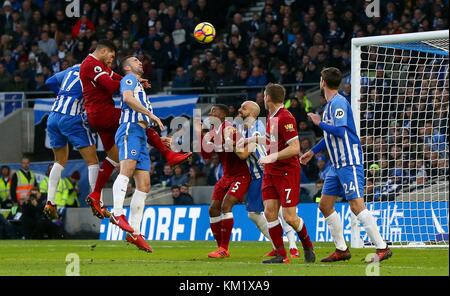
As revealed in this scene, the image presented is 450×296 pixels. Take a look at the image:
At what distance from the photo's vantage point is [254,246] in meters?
17.5

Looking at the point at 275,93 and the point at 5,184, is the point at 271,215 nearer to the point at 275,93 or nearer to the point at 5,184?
the point at 275,93

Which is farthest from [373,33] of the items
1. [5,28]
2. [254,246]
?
[5,28]

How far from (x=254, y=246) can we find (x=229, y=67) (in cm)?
894

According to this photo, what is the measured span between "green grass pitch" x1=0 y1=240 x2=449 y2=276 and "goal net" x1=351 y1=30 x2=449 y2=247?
4.89 ft

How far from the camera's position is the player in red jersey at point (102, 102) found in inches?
544

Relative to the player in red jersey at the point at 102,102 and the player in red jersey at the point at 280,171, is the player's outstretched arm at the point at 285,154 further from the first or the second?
the player in red jersey at the point at 102,102

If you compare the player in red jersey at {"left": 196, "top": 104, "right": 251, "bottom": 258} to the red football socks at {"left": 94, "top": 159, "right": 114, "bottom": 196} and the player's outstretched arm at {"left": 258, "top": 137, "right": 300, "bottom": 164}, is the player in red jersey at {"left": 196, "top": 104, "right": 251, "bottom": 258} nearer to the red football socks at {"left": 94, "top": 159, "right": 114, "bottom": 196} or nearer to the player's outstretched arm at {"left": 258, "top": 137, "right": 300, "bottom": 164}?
the red football socks at {"left": 94, "top": 159, "right": 114, "bottom": 196}

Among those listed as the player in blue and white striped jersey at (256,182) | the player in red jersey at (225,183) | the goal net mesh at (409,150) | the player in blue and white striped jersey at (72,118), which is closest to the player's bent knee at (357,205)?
the player in blue and white striped jersey at (256,182)

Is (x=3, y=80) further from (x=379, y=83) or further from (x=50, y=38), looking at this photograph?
(x=379, y=83)

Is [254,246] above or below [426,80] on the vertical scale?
below

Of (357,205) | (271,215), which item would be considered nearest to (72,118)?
(271,215)

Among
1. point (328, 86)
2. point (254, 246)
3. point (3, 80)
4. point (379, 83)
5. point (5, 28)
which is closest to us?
point (328, 86)

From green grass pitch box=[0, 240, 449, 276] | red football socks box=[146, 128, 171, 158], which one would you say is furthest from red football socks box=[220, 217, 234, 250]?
red football socks box=[146, 128, 171, 158]

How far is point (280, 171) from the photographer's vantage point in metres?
12.5
